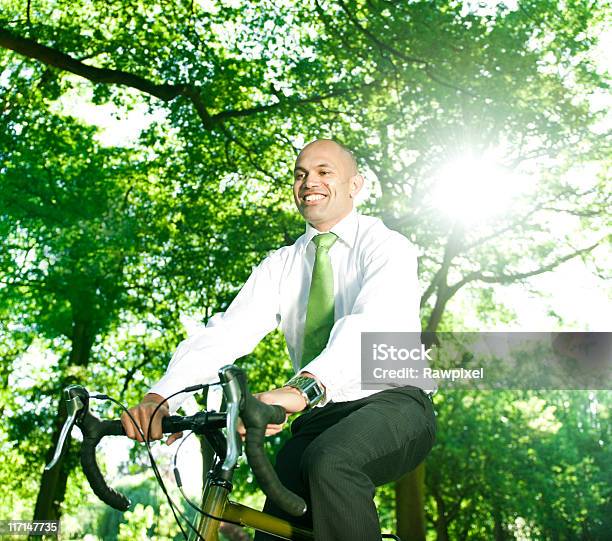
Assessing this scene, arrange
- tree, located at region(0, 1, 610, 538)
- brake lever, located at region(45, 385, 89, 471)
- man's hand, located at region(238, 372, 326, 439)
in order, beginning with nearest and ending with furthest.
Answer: man's hand, located at region(238, 372, 326, 439) → brake lever, located at region(45, 385, 89, 471) → tree, located at region(0, 1, 610, 538)

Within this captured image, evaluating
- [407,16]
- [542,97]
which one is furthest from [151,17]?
[542,97]

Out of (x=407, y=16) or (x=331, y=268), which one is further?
(x=407, y=16)

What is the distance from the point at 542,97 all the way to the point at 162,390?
518 inches

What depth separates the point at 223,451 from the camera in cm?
234

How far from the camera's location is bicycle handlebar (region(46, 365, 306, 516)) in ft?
6.31

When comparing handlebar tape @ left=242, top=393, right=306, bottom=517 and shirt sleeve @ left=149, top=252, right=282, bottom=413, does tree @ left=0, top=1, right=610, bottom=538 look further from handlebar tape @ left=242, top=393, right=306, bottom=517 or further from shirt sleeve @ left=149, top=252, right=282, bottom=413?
handlebar tape @ left=242, top=393, right=306, bottom=517

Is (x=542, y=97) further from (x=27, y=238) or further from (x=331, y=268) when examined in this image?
(x=331, y=268)

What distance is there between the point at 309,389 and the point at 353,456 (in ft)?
0.96

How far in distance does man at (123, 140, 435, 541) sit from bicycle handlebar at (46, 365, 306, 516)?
93 mm

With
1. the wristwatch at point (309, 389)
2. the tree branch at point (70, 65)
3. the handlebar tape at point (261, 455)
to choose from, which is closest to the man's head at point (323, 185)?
the wristwatch at point (309, 389)

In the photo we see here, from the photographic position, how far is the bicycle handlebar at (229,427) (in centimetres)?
192

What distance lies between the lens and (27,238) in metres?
17.4

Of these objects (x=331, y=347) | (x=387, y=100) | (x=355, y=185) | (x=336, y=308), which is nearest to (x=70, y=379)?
(x=387, y=100)

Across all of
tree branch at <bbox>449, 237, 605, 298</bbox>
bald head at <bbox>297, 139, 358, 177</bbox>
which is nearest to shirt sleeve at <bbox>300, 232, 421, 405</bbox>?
bald head at <bbox>297, 139, 358, 177</bbox>
